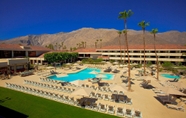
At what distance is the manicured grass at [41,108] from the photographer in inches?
399

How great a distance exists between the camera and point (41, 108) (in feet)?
37.0

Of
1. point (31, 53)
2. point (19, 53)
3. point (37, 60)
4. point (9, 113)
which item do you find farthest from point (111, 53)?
point (9, 113)

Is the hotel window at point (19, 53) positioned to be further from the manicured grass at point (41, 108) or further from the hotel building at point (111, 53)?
the manicured grass at point (41, 108)

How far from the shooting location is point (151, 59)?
4912 centimetres

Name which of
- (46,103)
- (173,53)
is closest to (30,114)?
(46,103)

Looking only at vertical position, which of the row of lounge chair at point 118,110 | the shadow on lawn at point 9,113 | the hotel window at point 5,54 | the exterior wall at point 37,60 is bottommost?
the row of lounge chair at point 118,110

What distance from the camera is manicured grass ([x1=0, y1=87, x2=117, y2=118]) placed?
10133mm

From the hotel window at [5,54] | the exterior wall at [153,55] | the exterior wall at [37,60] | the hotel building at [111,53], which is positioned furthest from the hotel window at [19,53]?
the exterior wall at [153,55]

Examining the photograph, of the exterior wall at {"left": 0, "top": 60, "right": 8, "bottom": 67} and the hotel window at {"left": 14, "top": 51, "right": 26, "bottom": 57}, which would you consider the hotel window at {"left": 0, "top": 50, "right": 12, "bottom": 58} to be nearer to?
the hotel window at {"left": 14, "top": 51, "right": 26, "bottom": 57}

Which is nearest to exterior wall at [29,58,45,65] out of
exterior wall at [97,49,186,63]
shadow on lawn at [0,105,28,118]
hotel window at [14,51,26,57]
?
hotel window at [14,51,26,57]

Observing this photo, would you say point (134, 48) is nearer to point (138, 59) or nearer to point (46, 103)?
point (138, 59)

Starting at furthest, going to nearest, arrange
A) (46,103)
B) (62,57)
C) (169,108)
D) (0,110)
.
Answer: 1. (62,57)
2. (46,103)
3. (169,108)
4. (0,110)

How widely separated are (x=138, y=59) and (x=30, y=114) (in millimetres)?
48757

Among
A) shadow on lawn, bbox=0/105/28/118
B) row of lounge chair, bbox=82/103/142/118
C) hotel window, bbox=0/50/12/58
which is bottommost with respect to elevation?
row of lounge chair, bbox=82/103/142/118
